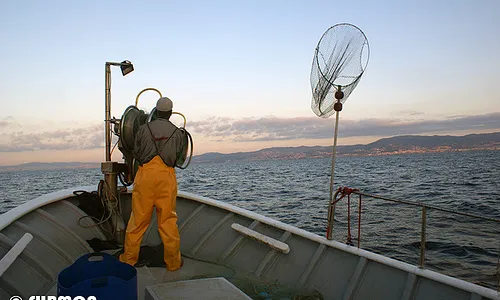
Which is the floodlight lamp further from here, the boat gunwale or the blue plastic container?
the blue plastic container

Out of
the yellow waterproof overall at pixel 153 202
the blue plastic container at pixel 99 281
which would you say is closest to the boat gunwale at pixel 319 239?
the yellow waterproof overall at pixel 153 202

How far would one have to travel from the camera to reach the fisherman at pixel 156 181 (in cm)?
417

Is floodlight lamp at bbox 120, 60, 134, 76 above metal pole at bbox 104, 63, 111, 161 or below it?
above

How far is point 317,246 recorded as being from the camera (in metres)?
4.49

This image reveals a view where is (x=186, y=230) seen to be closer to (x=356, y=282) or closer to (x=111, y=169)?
(x=111, y=169)

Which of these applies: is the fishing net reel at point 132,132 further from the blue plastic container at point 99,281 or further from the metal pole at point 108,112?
the blue plastic container at point 99,281

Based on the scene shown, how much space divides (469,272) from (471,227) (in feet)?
15.4

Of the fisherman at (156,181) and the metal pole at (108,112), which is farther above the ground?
the metal pole at (108,112)

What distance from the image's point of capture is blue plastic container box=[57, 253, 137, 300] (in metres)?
2.37

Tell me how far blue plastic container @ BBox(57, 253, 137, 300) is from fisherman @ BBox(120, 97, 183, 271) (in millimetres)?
1164

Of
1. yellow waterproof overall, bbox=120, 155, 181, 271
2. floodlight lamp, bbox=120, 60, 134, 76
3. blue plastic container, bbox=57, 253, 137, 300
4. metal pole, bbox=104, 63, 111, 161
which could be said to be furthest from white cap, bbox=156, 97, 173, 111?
blue plastic container, bbox=57, 253, 137, 300

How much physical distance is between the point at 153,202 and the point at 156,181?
10.8 inches

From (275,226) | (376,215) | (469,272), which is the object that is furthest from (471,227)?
(275,226)

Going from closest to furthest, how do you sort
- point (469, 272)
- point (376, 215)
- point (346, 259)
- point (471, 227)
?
point (346, 259), point (469, 272), point (471, 227), point (376, 215)
